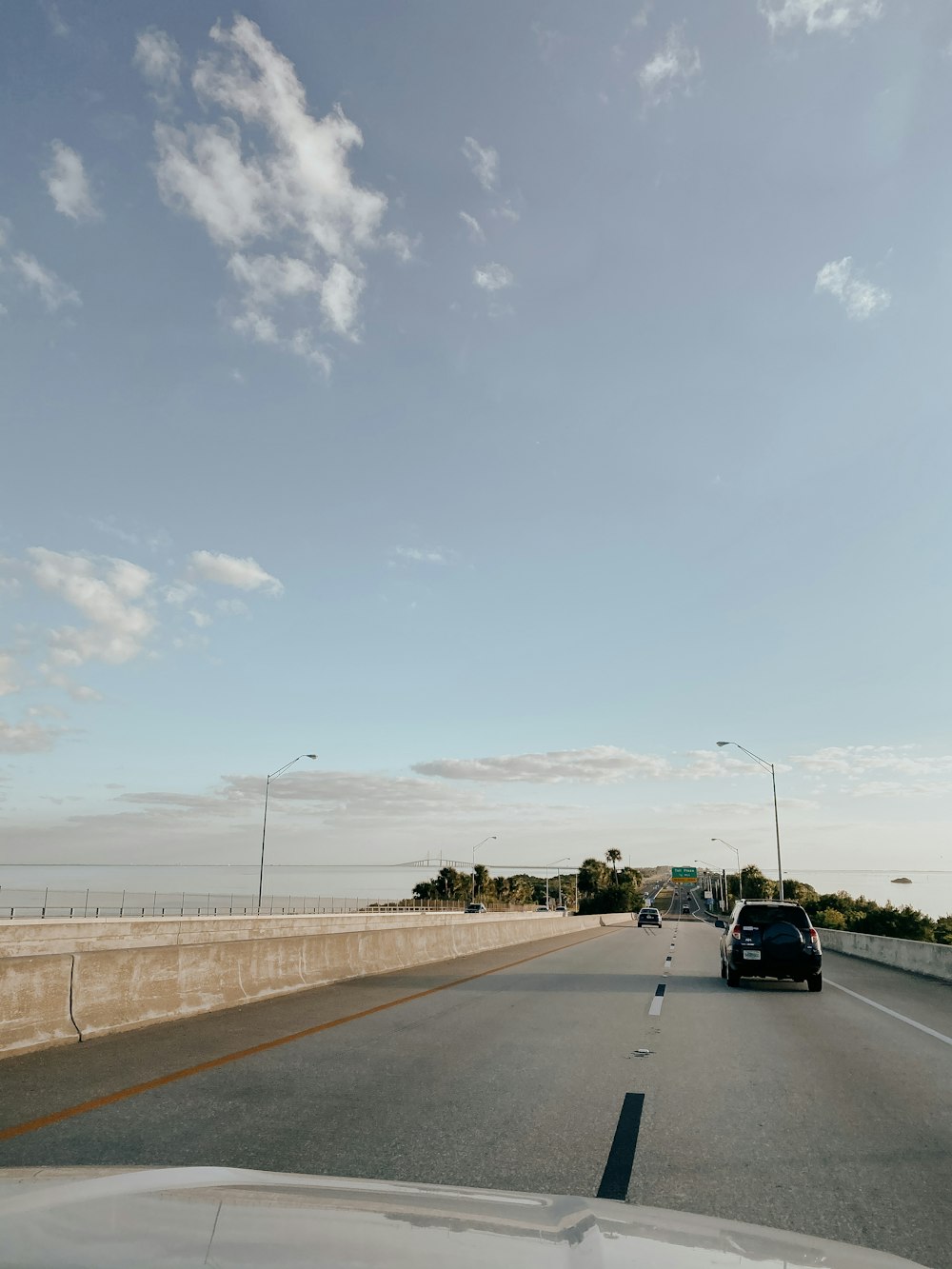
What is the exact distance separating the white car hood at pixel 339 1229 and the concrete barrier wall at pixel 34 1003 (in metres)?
6.07

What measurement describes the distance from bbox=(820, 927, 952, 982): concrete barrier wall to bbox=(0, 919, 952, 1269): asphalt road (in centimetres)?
846

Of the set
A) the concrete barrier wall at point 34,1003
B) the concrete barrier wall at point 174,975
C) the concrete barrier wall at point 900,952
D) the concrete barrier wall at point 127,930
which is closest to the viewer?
the concrete barrier wall at point 34,1003

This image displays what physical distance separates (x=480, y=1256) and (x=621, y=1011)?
11057 mm

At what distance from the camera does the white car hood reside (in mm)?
2535

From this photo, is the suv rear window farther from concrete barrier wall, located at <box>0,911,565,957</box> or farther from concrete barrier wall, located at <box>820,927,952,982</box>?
A: concrete barrier wall, located at <box>0,911,565,957</box>

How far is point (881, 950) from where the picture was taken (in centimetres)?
2641

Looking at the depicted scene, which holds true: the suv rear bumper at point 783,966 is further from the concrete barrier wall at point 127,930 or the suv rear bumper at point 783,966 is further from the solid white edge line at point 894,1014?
the concrete barrier wall at point 127,930

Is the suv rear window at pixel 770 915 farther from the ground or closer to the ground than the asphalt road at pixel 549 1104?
farther from the ground

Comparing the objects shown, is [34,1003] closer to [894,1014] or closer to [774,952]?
[894,1014]

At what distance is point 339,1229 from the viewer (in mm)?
2787

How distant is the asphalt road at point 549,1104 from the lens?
16.9 ft

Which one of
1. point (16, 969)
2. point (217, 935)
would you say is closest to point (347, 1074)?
point (16, 969)

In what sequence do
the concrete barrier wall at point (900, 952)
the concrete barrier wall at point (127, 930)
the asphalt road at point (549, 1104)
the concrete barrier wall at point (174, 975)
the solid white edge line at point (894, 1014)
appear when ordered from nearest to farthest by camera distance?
the asphalt road at point (549, 1104), the concrete barrier wall at point (174, 975), the solid white edge line at point (894, 1014), the concrete barrier wall at point (900, 952), the concrete barrier wall at point (127, 930)

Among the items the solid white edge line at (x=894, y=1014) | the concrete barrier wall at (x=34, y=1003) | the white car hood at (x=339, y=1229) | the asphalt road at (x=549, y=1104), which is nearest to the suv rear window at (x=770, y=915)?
the solid white edge line at (x=894, y=1014)
